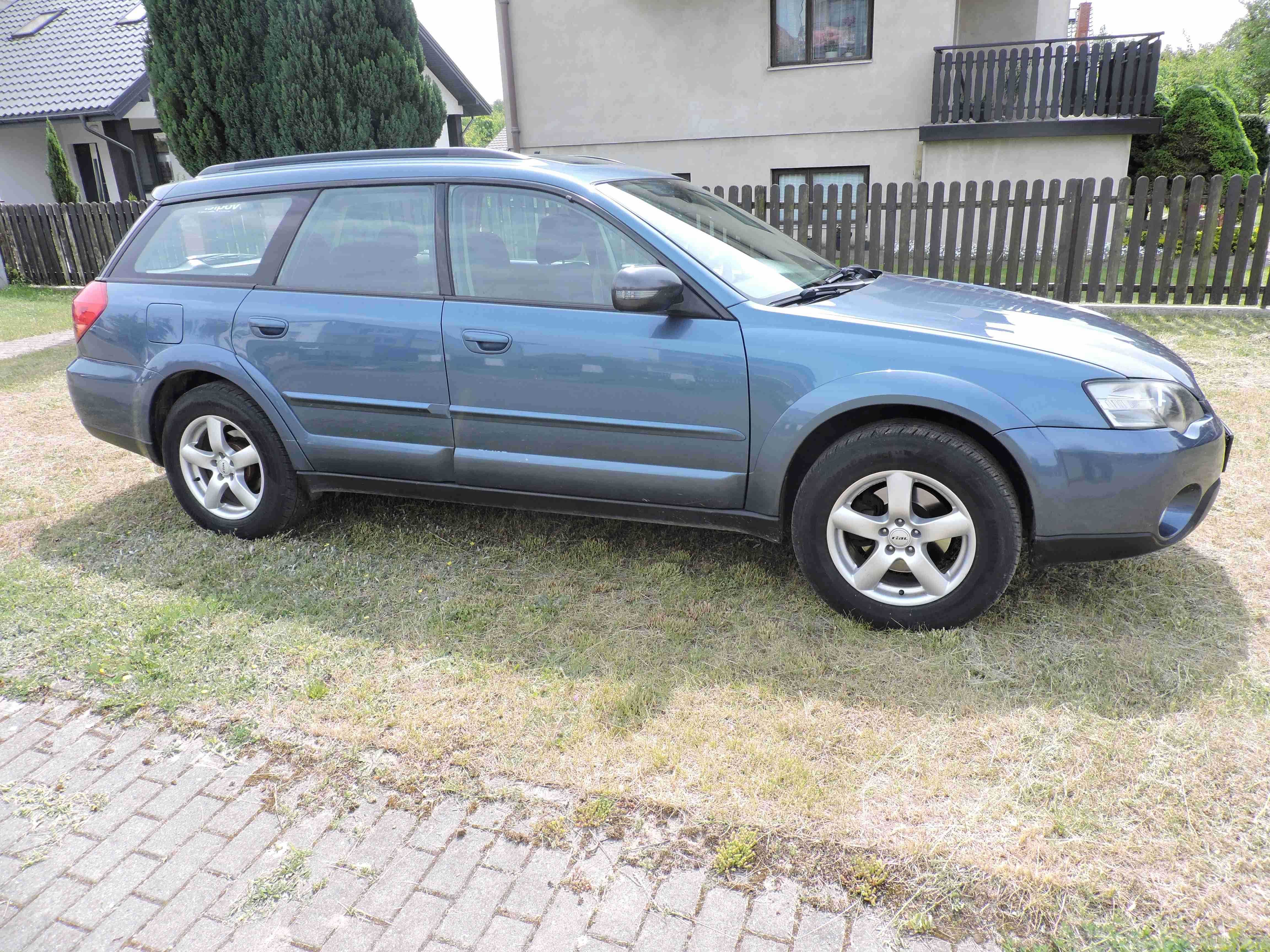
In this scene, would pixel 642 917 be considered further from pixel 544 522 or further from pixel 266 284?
pixel 266 284

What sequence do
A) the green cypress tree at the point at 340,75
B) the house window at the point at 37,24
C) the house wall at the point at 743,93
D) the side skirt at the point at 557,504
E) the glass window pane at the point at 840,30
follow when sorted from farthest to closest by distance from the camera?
the house window at the point at 37,24 → the glass window pane at the point at 840,30 → the house wall at the point at 743,93 → the green cypress tree at the point at 340,75 → the side skirt at the point at 557,504

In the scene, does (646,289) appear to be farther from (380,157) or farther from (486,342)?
(380,157)

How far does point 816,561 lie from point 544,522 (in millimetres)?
1570

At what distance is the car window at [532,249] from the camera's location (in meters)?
3.56

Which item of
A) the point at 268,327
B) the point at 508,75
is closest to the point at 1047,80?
the point at 508,75

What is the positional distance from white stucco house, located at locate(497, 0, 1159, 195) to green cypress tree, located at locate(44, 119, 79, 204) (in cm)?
894

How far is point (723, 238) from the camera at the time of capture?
3783mm

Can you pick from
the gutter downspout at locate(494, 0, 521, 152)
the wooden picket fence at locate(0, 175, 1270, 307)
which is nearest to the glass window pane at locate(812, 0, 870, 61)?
the wooden picket fence at locate(0, 175, 1270, 307)

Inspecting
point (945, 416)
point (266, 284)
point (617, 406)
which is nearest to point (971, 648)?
point (945, 416)

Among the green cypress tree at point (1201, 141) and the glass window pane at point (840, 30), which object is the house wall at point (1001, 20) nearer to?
A: the glass window pane at point (840, 30)

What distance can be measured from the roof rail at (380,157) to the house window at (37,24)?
23847mm

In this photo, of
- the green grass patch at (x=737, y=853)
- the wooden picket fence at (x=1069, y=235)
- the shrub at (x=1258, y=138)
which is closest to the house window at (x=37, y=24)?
the wooden picket fence at (x=1069, y=235)

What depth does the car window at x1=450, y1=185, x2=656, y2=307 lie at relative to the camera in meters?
3.56

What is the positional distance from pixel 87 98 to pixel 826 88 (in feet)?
51.1
